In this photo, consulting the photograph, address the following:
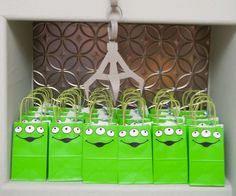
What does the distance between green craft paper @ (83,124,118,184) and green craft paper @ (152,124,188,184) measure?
0.46 feet

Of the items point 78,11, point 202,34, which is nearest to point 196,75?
point 202,34

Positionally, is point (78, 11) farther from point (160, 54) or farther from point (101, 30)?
point (160, 54)

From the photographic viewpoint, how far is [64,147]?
50.9 inches

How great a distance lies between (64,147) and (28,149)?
0.12 metres

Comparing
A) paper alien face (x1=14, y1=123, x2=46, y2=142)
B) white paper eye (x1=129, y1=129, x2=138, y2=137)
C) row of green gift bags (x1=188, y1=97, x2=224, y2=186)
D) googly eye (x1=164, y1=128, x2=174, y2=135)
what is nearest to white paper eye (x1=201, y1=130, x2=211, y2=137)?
row of green gift bags (x1=188, y1=97, x2=224, y2=186)

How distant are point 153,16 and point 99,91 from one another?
0.44 m

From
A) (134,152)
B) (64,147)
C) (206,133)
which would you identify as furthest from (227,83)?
(64,147)

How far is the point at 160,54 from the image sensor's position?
5.40 ft

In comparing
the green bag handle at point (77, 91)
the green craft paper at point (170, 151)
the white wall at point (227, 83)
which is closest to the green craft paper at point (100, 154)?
the green craft paper at point (170, 151)

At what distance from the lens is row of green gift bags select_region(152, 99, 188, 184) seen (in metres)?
1.28

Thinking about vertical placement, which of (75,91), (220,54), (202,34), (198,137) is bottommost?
(198,137)

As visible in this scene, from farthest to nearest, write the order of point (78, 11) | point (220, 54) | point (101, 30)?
1. point (101, 30)
2. point (220, 54)
3. point (78, 11)

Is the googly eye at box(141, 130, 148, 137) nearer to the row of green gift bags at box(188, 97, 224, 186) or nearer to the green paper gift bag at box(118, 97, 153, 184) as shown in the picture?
the green paper gift bag at box(118, 97, 153, 184)

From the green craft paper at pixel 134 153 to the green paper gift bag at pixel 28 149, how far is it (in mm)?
265
